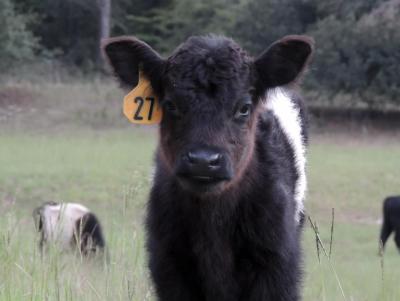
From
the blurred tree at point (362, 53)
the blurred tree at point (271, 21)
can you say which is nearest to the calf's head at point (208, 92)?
the blurred tree at point (362, 53)

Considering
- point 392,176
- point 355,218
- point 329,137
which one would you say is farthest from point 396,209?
point 329,137

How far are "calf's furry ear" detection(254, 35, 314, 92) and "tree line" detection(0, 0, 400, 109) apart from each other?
30.8m

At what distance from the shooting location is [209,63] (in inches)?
189

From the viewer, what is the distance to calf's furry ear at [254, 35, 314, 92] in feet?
16.5

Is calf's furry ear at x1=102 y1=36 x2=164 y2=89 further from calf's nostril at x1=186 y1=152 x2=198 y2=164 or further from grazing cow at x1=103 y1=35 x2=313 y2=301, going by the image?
calf's nostril at x1=186 y1=152 x2=198 y2=164

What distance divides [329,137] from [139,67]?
30.7 metres

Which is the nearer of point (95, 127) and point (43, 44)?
point (95, 127)

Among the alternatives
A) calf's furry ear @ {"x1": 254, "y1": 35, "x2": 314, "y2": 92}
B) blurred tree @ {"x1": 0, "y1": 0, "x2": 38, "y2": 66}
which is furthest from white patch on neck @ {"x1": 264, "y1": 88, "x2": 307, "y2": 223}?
blurred tree @ {"x1": 0, "y1": 0, "x2": 38, "y2": 66}

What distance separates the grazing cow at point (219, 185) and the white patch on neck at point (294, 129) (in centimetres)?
82

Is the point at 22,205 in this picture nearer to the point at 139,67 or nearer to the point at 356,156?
the point at 356,156

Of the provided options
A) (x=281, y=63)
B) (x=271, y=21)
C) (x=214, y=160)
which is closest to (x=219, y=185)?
(x=214, y=160)

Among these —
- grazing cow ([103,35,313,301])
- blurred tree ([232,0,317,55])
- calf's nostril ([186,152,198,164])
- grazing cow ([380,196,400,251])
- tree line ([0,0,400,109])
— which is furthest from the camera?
blurred tree ([232,0,317,55])

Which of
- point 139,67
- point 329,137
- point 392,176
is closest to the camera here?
point 139,67

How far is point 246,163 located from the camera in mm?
5035
